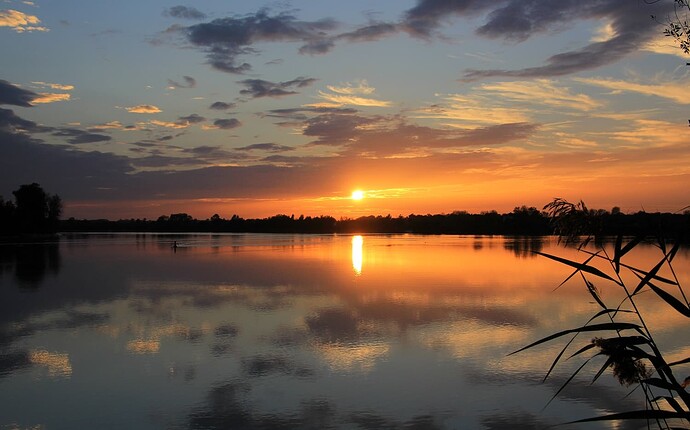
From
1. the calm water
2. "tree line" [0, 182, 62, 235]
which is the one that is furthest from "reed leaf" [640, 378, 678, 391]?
"tree line" [0, 182, 62, 235]

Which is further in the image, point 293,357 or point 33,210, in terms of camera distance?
point 33,210

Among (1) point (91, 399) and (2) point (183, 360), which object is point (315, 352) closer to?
(2) point (183, 360)

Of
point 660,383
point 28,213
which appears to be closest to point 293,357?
point 660,383

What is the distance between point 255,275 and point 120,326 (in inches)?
474

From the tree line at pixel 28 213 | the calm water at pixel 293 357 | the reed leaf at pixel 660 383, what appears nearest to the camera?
the reed leaf at pixel 660 383

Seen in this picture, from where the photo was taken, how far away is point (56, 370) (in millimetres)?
9102

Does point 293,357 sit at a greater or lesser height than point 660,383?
lesser

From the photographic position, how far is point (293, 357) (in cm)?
1003

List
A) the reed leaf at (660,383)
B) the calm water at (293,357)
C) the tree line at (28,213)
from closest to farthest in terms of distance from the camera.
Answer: the reed leaf at (660,383)
the calm water at (293,357)
the tree line at (28,213)

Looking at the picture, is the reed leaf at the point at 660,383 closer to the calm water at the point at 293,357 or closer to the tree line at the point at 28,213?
the calm water at the point at 293,357

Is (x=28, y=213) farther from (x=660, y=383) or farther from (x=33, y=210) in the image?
(x=660, y=383)

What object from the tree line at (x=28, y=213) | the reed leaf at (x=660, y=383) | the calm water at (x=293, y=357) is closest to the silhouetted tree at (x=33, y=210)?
the tree line at (x=28, y=213)

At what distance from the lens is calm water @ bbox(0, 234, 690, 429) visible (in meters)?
7.18

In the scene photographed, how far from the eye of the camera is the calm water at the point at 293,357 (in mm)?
7176
